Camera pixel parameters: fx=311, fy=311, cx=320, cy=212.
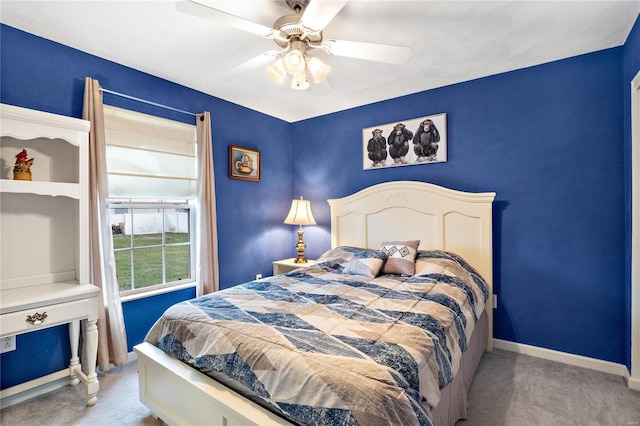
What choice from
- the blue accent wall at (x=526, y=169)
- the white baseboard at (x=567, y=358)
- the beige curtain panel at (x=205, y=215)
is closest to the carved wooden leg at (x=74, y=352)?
the blue accent wall at (x=526, y=169)

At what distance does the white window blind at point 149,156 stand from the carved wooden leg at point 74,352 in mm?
1010

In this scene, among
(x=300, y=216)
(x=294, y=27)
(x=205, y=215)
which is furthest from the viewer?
(x=300, y=216)

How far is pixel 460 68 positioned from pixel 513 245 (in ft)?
5.26

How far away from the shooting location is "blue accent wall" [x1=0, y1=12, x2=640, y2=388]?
2.22 meters

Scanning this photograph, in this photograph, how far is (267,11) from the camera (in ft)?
6.24

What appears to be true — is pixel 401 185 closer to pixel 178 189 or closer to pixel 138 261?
pixel 178 189

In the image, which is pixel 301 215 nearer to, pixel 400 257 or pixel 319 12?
pixel 400 257

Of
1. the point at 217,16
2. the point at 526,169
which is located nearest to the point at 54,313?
the point at 217,16

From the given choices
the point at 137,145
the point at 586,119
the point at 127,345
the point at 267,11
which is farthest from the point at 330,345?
the point at 586,119

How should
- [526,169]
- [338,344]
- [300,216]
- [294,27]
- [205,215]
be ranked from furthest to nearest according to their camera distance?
[300,216]
[205,215]
[526,169]
[294,27]
[338,344]

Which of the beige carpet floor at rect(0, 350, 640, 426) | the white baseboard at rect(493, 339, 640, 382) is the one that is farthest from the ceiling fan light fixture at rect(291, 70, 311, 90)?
the white baseboard at rect(493, 339, 640, 382)

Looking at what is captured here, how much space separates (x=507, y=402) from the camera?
1.97 m

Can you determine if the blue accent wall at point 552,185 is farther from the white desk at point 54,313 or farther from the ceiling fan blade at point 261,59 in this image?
the white desk at point 54,313

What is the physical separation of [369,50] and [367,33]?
16.6 inches
